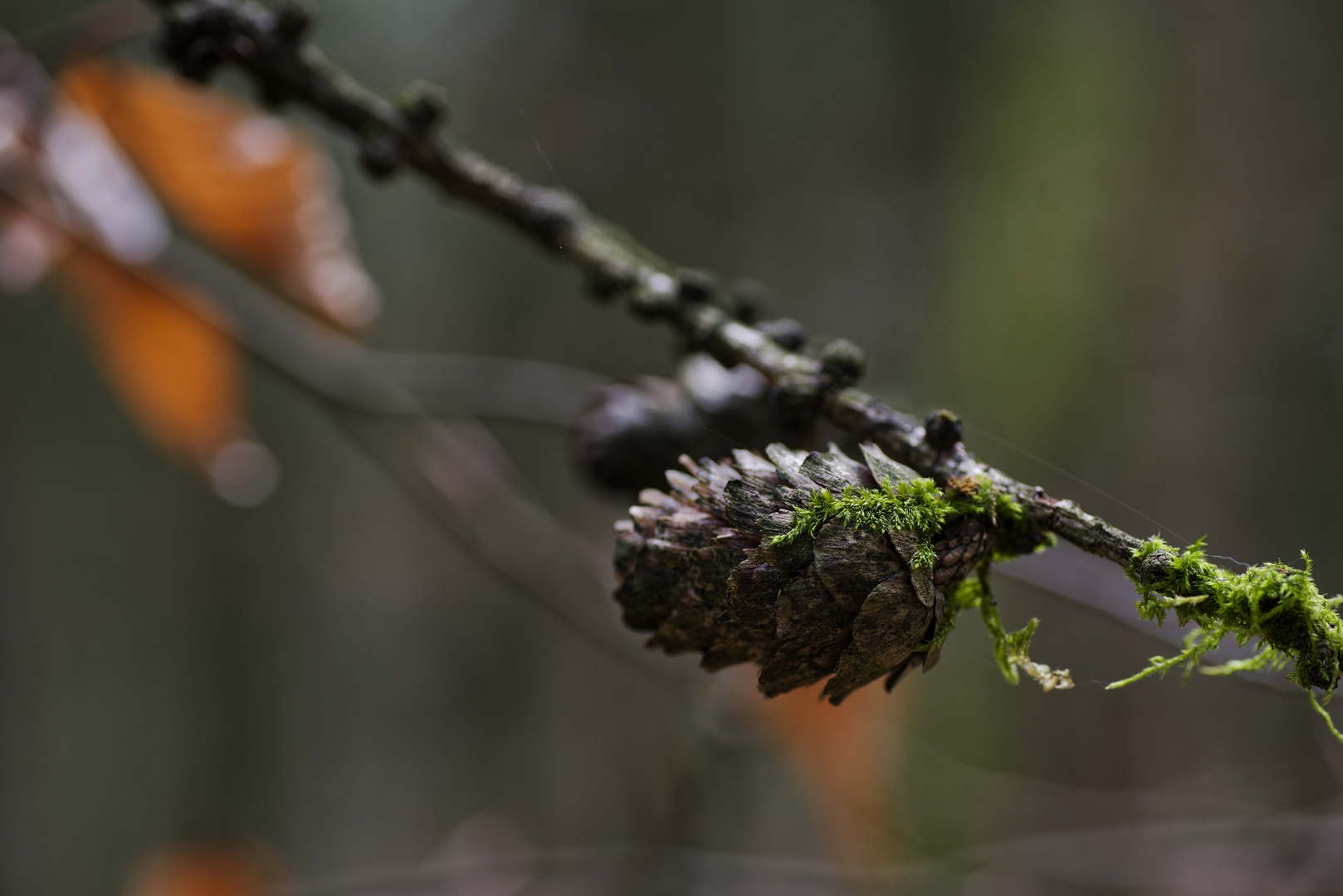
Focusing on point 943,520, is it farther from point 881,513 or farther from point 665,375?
point 665,375

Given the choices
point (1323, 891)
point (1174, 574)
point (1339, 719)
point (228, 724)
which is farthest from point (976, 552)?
point (228, 724)

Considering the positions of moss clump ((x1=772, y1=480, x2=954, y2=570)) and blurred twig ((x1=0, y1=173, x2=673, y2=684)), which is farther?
blurred twig ((x1=0, y1=173, x2=673, y2=684))

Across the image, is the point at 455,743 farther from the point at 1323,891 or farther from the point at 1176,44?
the point at 1176,44

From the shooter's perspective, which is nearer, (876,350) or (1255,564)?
(1255,564)

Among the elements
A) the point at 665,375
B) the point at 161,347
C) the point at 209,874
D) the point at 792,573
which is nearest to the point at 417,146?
the point at 792,573

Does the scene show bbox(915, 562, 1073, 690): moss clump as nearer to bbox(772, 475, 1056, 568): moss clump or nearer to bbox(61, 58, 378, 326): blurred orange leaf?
bbox(772, 475, 1056, 568): moss clump

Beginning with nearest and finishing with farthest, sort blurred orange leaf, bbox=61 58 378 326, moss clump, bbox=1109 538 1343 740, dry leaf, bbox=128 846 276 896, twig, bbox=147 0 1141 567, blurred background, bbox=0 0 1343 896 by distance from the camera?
moss clump, bbox=1109 538 1343 740 → twig, bbox=147 0 1141 567 → blurred orange leaf, bbox=61 58 378 326 → dry leaf, bbox=128 846 276 896 → blurred background, bbox=0 0 1343 896

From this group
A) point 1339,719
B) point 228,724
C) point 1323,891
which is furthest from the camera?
point 228,724

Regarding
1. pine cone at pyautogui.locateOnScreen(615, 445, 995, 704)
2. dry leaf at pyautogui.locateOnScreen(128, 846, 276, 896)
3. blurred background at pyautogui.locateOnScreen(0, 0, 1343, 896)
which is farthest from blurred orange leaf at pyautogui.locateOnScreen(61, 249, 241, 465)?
pine cone at pyautogui.locateOnScreen(615, 445, 995, 704)
